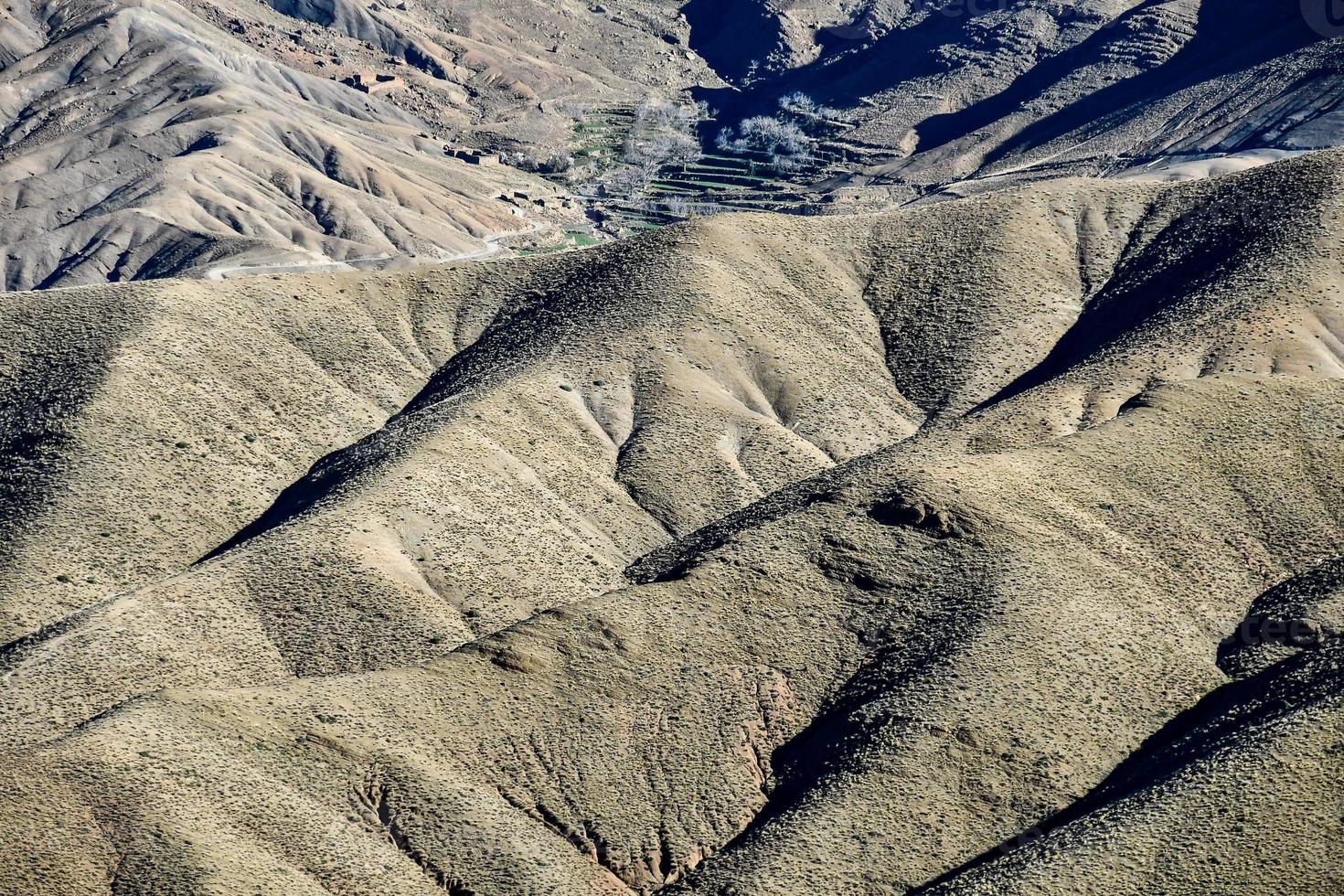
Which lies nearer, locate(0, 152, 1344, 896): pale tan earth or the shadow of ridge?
locate(0, 152, 1344, 896): pale tan earth

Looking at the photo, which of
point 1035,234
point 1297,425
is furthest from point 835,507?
point 1035,234

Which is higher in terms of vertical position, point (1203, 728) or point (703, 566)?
point (1203, 728)

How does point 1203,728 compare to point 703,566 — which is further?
point 703,566

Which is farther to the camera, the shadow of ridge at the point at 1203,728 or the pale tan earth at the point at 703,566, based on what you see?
the shadow of ridge at the point at 1203,728
